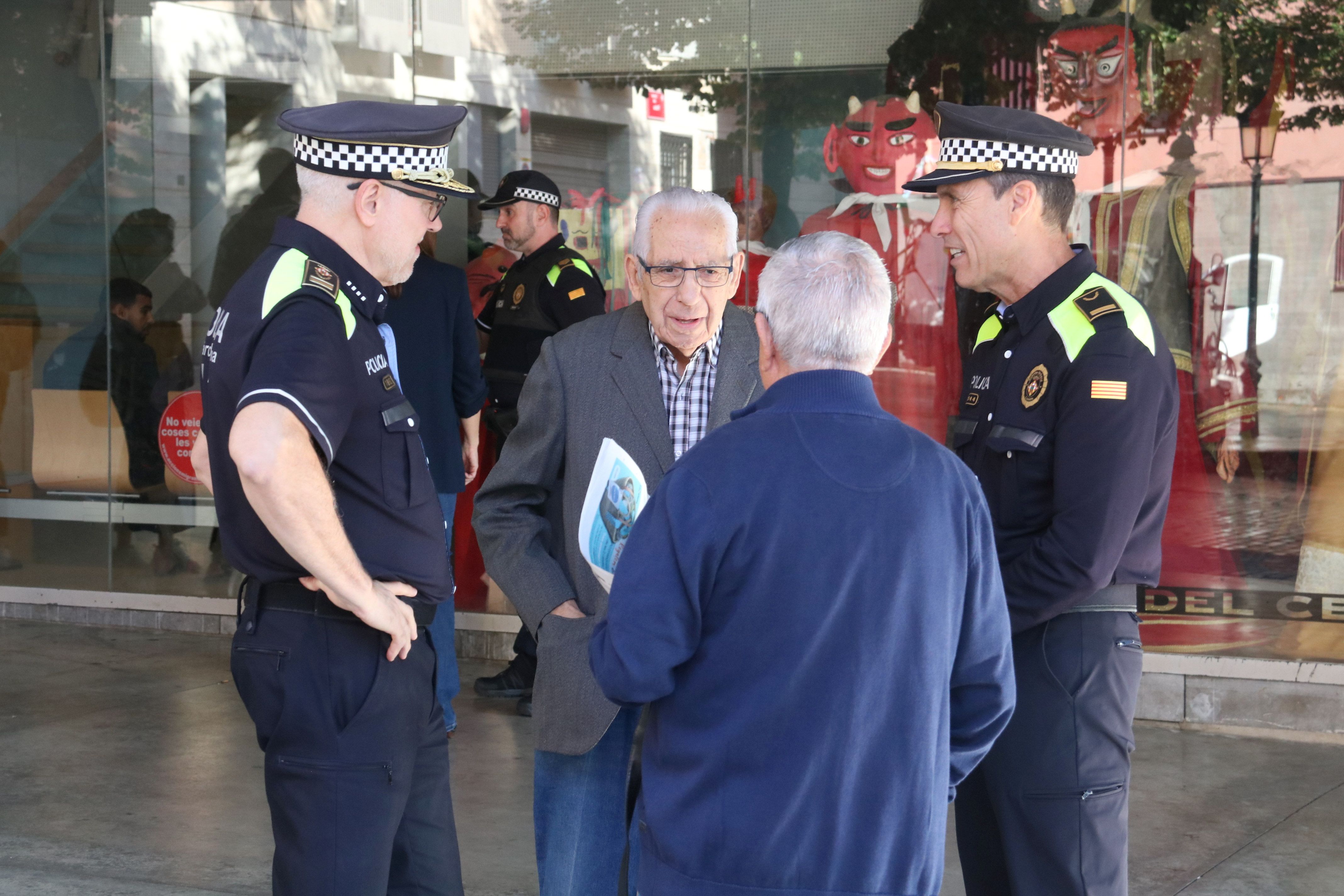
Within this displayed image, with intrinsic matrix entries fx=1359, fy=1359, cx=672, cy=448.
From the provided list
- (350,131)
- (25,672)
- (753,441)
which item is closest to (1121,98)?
(350,131)

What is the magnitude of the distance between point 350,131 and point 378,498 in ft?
2.08

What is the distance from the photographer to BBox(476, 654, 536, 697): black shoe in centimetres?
535

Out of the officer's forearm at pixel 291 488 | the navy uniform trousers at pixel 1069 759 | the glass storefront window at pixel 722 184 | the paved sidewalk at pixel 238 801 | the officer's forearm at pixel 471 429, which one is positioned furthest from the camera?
the glass storefront window at pixel 722 184

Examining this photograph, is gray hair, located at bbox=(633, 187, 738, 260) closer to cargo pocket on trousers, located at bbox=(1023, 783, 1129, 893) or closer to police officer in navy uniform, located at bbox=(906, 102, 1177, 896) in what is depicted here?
police officer in navy uniform, located at bbox=(906, 102, 1177, 896)

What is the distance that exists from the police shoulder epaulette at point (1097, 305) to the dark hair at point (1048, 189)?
170 mm

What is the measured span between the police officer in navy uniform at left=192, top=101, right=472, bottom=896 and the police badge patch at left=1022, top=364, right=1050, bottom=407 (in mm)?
1071

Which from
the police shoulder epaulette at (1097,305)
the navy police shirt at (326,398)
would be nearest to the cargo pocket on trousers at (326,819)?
the navy police shirt at (326,398)

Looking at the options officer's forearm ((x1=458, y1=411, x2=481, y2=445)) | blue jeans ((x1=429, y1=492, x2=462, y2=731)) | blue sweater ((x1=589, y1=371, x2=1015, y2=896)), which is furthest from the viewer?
officer's forearm ((x1=458, y1=411, x2=481, y2=445))

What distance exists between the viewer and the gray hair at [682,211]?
2551 millimetres

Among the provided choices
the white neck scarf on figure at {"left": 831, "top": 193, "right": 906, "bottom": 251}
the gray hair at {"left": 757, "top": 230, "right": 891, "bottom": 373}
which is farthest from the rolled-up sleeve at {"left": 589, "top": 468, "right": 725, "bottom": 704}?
the white neck scarf on figure at {"left": 831, "top": 193, "right": 906, "bottom": 251}

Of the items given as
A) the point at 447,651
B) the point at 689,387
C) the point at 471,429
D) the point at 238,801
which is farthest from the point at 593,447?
the point at 471,429

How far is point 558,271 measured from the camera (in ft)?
16.9

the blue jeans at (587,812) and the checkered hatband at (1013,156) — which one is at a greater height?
the checkered hatband at (1013,156)

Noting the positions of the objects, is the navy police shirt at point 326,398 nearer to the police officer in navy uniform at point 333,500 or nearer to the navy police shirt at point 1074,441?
the police officer in navy uniform at point 333,500
